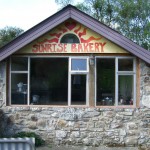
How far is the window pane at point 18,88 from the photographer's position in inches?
478

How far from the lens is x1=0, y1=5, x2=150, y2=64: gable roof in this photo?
37.2 feet

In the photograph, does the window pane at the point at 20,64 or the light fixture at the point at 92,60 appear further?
the window pane at the point at 20,64

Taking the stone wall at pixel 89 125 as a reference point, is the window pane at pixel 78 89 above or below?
above

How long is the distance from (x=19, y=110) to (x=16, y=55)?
6.11 feet

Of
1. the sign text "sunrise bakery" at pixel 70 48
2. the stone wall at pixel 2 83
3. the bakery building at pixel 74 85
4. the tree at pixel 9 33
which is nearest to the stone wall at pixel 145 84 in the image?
the bakery building at pixel 74 85

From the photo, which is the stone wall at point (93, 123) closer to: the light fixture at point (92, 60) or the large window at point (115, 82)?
the large window at point (115, 82)

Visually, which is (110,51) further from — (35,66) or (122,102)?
(35,66)

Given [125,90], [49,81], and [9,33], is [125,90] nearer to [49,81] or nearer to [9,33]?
[49,81]

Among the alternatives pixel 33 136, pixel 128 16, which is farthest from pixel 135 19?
pixel 33 136

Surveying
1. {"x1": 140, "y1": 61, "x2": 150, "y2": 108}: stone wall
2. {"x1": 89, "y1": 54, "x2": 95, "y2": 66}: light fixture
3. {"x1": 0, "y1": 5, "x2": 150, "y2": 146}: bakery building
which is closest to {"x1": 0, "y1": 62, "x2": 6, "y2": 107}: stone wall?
{"x1": 0, "y1": 5, "x2": 150, "y2": 146}: bakery building

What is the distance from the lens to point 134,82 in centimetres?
1188

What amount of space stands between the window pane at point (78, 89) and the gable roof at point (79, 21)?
1.70m

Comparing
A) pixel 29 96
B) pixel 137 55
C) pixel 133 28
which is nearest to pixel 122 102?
pixel 137 55

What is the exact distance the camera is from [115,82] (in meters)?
11.9
